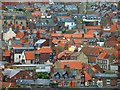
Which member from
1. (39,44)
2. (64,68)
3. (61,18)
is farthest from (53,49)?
(61,18)

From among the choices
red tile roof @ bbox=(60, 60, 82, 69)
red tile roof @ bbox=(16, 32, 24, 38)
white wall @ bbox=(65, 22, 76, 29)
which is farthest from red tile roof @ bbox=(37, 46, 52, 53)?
white wall @ bbox=(65, 22, 76, 29)

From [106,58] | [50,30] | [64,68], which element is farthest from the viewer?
[50,30]

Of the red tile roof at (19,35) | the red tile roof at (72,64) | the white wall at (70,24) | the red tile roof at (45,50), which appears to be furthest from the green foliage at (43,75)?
the white wall at (70,24)

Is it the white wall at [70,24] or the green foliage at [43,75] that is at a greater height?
the white wall at [70,24]

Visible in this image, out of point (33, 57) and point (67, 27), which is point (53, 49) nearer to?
point (33, 57)

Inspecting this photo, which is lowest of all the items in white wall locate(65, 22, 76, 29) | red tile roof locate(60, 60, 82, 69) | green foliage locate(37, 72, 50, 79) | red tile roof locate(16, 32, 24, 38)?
green foliage locate(37, 72, 50, 79)

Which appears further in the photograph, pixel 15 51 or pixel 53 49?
pixel 53 49

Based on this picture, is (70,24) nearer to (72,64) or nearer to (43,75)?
(72,64)

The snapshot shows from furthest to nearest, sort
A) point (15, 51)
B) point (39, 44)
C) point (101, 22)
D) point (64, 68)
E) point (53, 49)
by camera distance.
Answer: point (101, 22), point (39, 44), point (53, 49), point (15, 51), point (64, 68)

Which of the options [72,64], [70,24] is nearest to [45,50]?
[72,64]

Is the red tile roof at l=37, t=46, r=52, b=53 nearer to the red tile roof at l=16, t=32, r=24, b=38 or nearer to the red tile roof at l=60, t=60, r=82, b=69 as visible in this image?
the red tile roof at l=60, t=60, r=82, b=69

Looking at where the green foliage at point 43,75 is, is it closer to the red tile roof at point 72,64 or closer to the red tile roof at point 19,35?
the red tile roof at point 72,64
